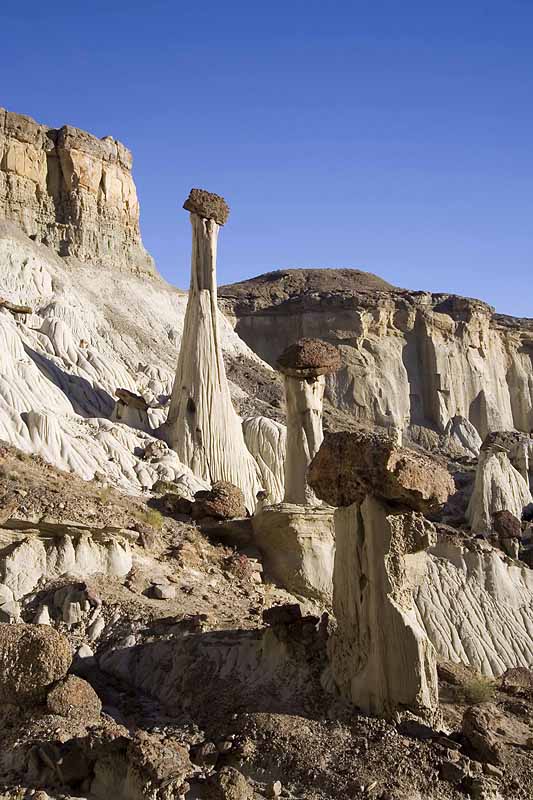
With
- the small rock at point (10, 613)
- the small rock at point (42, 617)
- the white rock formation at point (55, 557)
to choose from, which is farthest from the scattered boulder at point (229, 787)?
the white rock formation at point (55, 557)

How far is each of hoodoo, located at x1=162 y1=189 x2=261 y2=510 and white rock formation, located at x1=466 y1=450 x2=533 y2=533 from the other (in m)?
11.9

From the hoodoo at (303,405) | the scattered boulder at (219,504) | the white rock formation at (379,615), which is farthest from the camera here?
the hoodoo at (303,405)

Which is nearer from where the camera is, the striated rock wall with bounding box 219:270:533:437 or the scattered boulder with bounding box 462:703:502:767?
the scattered boulder with bounding box 462:703:502:767

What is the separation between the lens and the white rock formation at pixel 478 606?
A: 18.5 metres

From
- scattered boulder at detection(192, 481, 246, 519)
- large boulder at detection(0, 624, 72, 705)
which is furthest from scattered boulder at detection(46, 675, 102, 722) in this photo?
scattered boulder at detection(192, 481, 246, 519)

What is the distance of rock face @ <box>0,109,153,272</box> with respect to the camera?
42.6 m

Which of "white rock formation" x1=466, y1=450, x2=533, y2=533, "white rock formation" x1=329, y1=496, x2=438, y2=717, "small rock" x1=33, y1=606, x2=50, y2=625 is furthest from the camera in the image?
"white rock formation" x1=466, y1=450, x2=533, y2=533

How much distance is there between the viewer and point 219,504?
18625mm

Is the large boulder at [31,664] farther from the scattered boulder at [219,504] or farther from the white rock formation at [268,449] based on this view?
the white rock formation at [268,449]

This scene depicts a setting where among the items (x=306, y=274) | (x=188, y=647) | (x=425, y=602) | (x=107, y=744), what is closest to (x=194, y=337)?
(x=425, y=602)

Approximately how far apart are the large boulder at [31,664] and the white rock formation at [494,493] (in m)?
25.4

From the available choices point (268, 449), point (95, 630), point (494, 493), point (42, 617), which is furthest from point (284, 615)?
point (494, 493)

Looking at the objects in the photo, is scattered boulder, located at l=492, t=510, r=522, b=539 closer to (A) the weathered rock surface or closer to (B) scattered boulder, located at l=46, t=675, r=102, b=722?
(A) the weathered rock surface

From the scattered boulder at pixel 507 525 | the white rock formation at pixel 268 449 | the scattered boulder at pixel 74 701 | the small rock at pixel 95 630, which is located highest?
the white rock formation at pixel 268 449
